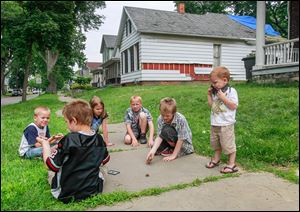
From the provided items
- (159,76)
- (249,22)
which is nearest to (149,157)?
(159,76)

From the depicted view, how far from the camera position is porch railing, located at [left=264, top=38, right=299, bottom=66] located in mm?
10133

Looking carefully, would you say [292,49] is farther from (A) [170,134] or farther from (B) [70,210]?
(B) [70,210]

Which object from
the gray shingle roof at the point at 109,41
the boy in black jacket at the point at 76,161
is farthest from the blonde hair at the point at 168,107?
the gray shingle roof at the point at 109,41

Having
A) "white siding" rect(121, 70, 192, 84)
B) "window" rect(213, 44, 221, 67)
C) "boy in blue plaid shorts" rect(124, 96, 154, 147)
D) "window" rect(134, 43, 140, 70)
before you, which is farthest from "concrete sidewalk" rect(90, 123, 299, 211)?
"window" rect(213, 44, 221, 67)

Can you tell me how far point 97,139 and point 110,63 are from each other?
32.5 meters

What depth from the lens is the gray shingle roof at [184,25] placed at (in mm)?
19344

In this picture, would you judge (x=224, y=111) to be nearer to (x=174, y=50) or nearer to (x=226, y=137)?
(x=226, y=137)

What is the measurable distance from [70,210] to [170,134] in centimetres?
189

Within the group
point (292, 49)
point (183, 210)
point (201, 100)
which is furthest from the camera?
point (292, 49)

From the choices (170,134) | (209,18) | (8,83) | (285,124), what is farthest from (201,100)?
(8,83)

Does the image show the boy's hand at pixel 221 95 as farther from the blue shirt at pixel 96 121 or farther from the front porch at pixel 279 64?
the front porch at pixel 279 64

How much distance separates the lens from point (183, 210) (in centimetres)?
244

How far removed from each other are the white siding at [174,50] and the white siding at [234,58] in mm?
1066

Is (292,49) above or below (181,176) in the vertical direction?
above
